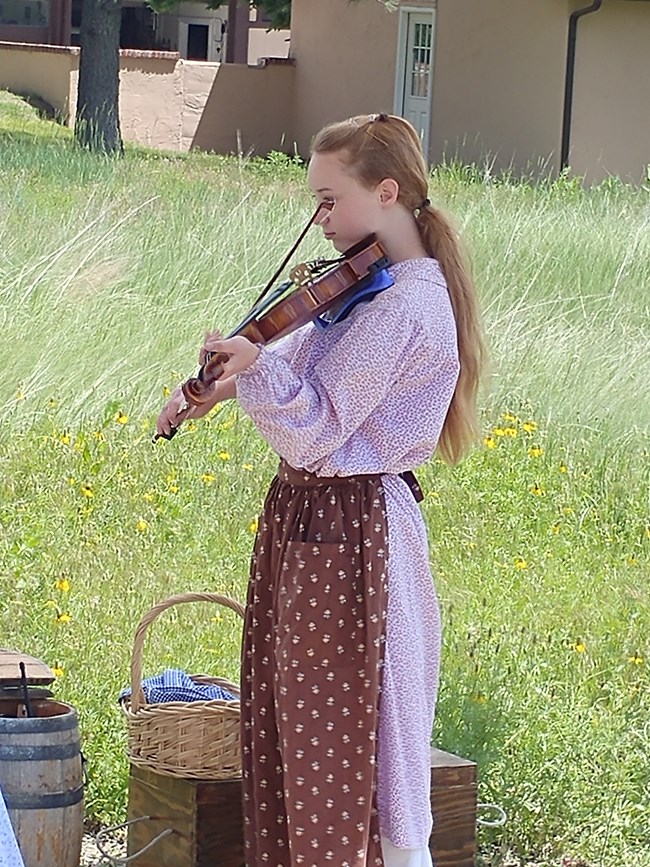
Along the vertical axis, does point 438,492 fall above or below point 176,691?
below

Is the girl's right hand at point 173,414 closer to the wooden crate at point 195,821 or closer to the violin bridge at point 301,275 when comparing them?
the violin bridge at point 301,275

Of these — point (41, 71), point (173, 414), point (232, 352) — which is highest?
point (41, 71)

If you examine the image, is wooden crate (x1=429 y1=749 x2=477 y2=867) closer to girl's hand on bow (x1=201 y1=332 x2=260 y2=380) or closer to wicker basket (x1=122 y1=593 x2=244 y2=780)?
wicker basket (x1=122 y1=593 x2=244 y2=780)

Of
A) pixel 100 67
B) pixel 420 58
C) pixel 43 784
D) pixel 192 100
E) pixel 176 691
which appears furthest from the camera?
pixel 192 100

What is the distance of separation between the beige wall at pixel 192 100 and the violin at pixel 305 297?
22997 mm

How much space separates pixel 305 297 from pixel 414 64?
21968 mm

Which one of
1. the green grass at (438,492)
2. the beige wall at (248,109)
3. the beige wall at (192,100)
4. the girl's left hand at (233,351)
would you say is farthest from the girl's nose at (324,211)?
the beige wall at (248,109)

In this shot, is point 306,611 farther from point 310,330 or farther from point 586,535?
point 586,535

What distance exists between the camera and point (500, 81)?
73.2ft

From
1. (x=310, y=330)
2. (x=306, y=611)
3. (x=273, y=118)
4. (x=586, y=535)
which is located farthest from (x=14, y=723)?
(x=273, y=118)

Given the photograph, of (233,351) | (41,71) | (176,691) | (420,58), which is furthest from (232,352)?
(41,71)

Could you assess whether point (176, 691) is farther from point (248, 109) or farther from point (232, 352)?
point (248, 109)

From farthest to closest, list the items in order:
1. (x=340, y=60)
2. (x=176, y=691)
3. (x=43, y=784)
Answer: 1. (x=340, y=60)
2. (x=176, y=691)
3. (x=43, y=784)

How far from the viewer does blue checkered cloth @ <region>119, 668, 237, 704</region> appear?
3553 millimetres
